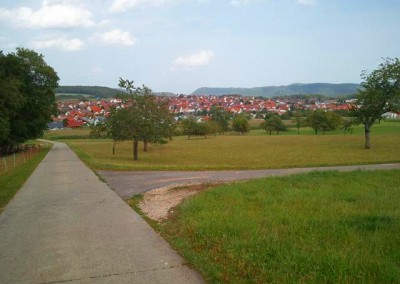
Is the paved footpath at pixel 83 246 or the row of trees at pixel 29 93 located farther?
the row of trees at pixel 29 93

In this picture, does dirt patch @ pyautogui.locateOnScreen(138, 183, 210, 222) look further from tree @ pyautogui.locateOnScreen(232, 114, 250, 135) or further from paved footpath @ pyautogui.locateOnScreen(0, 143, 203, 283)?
tree @ pyautogui.locateOnScreen(232, 114, 250, 135)

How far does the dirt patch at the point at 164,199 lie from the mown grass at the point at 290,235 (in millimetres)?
465

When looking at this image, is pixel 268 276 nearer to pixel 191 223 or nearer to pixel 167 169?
pixel 191 223

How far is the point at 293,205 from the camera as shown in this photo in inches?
372

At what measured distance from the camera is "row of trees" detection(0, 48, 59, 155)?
147 ft

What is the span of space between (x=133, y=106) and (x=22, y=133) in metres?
18.3

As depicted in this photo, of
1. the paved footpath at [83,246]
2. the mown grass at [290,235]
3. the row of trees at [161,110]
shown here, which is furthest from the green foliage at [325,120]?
the paved footpath at [83,246]

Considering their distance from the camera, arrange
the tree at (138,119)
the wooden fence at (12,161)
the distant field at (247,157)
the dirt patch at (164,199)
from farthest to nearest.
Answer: the tree at (138,119), the wooden fence at (12,161), the distant field at (247,157), the dirt patch at (164,199)

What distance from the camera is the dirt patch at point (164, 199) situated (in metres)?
9.30

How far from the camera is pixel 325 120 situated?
3590 inches

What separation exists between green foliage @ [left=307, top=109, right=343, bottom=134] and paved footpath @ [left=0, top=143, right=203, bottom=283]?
285 ft

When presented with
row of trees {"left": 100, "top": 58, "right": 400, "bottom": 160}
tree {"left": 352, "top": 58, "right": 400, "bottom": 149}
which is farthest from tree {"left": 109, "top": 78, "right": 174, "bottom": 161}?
tree {"left": 352, "top": 58, "right": 400, "bottom": 149}

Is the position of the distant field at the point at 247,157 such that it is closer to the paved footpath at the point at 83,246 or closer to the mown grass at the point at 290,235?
the paved footpath at the point at 83,246

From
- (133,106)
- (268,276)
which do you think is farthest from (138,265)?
(133,106)
